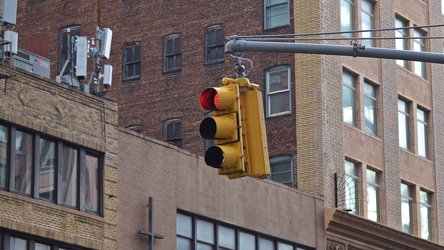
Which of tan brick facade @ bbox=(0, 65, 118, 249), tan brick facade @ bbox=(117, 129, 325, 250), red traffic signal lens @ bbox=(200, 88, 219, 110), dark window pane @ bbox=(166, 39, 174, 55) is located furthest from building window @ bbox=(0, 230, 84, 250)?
dark window pane @ bbox=(166, 39, 174, 55)

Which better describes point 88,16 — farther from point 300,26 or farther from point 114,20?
point 300,26

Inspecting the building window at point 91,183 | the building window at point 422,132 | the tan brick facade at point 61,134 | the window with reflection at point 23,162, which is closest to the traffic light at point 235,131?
the tan brick facade at point 61,134

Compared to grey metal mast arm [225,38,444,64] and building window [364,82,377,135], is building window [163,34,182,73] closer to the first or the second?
building window [364,82,377,135]

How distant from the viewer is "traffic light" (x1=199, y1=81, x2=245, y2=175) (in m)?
14.6

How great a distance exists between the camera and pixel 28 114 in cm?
3044

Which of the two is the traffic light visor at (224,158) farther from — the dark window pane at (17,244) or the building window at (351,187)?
the building window at (351,187)

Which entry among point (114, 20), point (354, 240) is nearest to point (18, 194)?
point (354, 240)

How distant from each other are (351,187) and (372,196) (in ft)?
6.26

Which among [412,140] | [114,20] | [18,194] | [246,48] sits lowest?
[246,48]

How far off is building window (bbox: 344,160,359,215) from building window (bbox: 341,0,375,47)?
5139 millimetres

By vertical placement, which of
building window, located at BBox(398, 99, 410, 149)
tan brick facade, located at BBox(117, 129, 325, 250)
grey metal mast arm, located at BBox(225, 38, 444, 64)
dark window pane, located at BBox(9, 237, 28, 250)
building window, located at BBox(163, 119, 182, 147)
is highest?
building window, located at BBox(398, 99, 410, 149)

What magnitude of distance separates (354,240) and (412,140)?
7.71 metres

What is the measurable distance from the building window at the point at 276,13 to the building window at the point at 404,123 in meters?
7.21

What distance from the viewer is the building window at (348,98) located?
4634 centimetres
